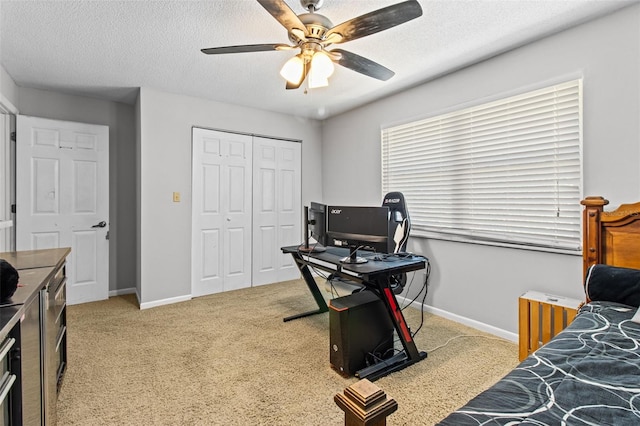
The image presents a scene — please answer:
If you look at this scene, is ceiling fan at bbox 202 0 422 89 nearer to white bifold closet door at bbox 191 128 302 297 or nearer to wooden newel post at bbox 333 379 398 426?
wooden newel post at bbox 333 379 398 426

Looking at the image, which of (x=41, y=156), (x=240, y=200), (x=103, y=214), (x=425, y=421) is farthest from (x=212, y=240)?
(x=425, y=421)

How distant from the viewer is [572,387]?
0.99m

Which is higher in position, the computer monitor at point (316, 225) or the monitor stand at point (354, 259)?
the computer monitor at point (316, 225)

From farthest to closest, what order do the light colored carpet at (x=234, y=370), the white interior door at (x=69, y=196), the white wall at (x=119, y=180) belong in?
1. the white wall at (x=119, y=180)
2. the white interior door at (x=69, y=196)
3. the light colored carpet at (x=234, y=370)

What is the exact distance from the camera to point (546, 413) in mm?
860

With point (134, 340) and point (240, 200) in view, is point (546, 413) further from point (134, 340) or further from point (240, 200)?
point (240, 200)

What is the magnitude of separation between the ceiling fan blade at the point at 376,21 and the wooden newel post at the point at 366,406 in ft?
5.42

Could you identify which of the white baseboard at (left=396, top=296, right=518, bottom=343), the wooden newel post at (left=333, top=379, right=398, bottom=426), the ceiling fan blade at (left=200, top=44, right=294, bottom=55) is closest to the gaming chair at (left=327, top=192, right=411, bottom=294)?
the white baseboard at (left=396, top=296, right=518, bottom=343)

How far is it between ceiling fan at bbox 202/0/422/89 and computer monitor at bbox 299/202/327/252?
3.50ft

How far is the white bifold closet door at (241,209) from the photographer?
13.0 feet

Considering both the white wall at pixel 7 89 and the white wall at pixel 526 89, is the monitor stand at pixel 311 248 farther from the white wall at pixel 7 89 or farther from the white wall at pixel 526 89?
the white wall at pixel 7 89

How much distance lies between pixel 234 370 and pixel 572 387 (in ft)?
6.42

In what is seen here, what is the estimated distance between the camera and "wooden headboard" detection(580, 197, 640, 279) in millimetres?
1893

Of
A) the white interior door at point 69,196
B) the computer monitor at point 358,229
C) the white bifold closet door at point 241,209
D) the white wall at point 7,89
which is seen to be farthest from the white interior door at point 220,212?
the computer monitor at point 358,229
